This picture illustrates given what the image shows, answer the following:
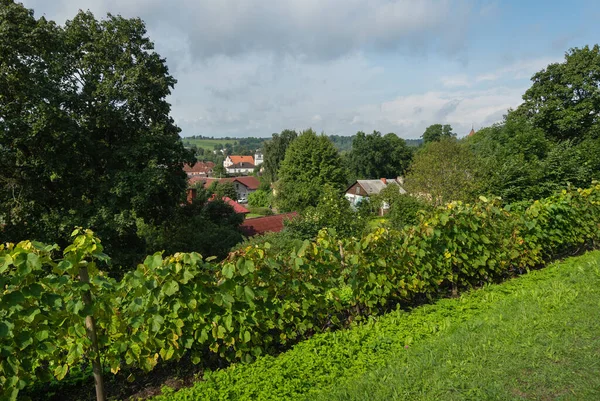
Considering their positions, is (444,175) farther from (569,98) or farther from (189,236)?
(189,236)

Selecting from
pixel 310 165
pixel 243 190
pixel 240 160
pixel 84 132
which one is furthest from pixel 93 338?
pixel 240 160

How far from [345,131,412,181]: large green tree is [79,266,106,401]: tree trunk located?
216 ft

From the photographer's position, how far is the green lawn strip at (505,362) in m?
2.88

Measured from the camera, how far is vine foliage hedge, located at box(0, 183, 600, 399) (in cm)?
286

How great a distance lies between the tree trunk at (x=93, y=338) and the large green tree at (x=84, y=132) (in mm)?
10863

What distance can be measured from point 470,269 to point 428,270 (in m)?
1.08

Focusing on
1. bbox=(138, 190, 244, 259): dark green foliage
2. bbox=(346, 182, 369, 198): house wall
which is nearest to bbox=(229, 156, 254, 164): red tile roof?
bbox=(346, 182, 369, 198): house wall

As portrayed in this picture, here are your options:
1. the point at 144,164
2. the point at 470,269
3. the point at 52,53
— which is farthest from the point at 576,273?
the point at 52,53

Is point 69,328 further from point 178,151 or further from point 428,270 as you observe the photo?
point 178,151

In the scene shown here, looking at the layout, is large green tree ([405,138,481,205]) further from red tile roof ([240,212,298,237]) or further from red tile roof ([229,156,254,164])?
red tile roof ([229,156,254,164])

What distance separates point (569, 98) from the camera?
2748 centimetres

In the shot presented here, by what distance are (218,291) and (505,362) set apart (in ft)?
9.01

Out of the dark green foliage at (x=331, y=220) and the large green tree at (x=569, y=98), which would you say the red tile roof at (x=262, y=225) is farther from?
the large green tree at (x=569, y=98)

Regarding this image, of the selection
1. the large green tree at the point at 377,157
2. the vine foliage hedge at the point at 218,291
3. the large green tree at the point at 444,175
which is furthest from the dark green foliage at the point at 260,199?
the vine foliage hedge at the point at 218,291
